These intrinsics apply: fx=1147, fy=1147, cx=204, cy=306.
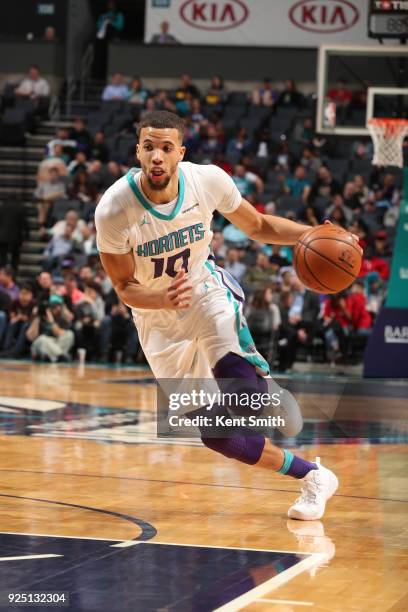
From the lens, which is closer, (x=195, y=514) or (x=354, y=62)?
(x=195, y=514)

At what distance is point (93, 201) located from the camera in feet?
65.0

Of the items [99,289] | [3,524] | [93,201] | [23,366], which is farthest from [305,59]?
[3,524]

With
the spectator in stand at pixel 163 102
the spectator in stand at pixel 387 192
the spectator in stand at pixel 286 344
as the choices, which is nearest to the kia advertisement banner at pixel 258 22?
the spectator in stand at pixel 163 102

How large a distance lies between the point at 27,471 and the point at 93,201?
41.7 feet

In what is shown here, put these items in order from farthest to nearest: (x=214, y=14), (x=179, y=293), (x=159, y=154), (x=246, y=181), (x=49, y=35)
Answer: (x=49, y=35) → (x=214, y=14) → (x=246, y=181) → (x=159, y=154) → (x=179, y=293)

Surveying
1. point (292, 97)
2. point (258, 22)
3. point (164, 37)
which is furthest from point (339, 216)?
point (164, 37)

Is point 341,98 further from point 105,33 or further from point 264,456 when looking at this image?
point 264,456

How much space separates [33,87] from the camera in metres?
23.6

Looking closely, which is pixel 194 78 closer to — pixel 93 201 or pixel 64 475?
pixel 93 201

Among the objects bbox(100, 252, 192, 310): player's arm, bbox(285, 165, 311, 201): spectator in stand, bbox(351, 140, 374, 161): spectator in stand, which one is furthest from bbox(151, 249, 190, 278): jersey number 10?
bbox(351, 140, 374, 161): spectator in stand

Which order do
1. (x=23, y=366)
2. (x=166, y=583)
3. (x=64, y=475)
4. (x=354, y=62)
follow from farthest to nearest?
(x=354, y=62) < (x=23, y=366) < (x=64, y=475) < (x=166, y=583)

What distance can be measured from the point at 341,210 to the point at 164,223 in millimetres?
11800

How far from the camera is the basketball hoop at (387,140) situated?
1399 centimetres

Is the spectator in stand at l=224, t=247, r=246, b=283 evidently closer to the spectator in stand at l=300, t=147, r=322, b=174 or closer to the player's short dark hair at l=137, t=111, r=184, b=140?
the spectator in stand at l=300, t=147, r=322, b=174
